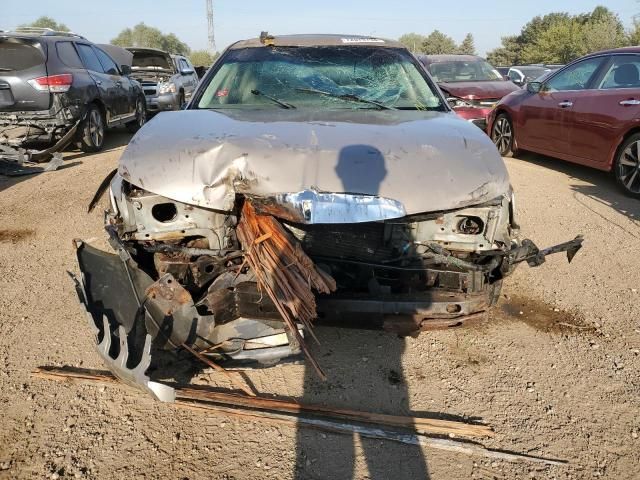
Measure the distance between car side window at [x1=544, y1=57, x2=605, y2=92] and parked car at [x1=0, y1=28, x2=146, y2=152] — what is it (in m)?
7.08

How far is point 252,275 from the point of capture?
99.5 inches

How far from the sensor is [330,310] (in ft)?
8.34

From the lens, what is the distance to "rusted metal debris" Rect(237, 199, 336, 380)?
2.40 meters

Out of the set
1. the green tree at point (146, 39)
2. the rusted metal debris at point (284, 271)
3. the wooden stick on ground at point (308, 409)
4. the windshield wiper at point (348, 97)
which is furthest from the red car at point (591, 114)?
the green tree at point (146, 39)

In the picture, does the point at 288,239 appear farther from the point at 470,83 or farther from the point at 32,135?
the point at 470,83

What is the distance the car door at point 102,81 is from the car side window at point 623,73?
25.1 feet

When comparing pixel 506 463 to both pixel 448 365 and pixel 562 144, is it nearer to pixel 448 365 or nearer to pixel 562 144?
pixel 448 365

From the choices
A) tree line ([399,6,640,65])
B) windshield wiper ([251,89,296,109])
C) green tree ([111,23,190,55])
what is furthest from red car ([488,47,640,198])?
green tree ([111,23,190,55])

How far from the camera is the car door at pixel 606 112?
20.2 ft

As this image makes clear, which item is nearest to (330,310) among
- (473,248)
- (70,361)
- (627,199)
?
(473,248)

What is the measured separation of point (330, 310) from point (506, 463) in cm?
106

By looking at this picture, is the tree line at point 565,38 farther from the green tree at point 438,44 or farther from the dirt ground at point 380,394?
the dirt ground at point 380,394

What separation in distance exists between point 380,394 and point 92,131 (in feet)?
Result: 24.6

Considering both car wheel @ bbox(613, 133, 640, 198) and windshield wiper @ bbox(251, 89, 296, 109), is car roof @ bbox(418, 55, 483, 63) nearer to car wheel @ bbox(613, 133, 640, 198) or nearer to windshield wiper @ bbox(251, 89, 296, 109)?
car wheel @ bbox(613, 133, 640, 198)
